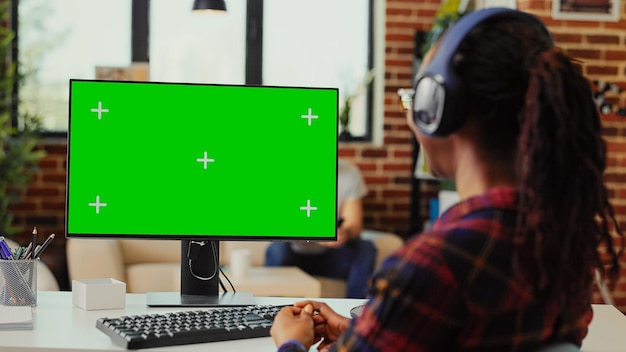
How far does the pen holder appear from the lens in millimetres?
1839

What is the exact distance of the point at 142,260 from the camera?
4.77m

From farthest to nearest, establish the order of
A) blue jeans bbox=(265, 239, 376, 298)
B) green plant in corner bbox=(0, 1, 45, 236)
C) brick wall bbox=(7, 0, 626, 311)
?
brick wall bbox=(7, 0, 626, 311) < green plant in corner bbox=(0, 1, 45, 236) < blue jeans bbox=(265, 239, 376, 298)

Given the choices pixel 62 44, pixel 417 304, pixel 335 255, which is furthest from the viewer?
pixel 62 44

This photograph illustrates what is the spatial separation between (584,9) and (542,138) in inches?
120

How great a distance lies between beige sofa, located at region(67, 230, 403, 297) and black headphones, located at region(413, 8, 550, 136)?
277cm

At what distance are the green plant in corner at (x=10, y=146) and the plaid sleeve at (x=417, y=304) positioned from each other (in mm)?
4104

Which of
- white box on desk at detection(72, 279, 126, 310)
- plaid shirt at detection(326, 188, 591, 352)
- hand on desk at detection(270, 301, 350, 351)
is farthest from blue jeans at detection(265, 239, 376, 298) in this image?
plaid shirt at detection(326, 188, 591, 352)

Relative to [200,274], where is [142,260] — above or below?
below

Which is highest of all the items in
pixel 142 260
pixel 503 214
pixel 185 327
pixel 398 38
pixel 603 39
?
pixel 398 38

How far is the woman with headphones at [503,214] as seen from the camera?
979 mm

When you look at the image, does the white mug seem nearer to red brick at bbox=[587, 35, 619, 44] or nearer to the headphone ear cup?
red brick at bbox=[587, 35, 619, 44]

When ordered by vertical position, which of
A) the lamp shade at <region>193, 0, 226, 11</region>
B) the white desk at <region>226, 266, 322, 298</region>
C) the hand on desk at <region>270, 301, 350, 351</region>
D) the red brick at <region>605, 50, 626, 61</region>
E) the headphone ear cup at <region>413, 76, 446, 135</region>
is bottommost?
the white desk at <region>226, 266, 322, 298</region>

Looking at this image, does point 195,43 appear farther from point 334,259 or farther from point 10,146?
point 334,259

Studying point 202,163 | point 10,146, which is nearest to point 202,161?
point 202,163
